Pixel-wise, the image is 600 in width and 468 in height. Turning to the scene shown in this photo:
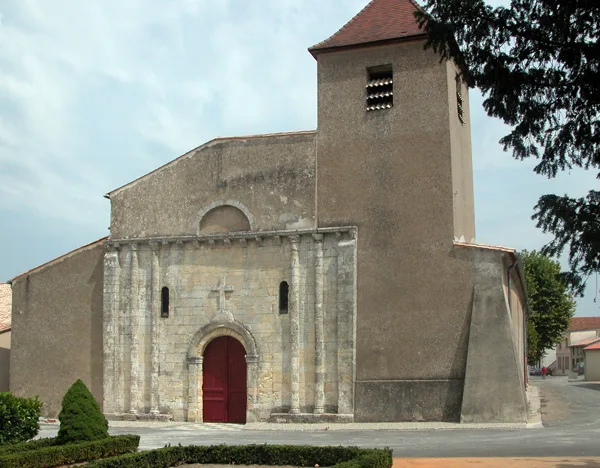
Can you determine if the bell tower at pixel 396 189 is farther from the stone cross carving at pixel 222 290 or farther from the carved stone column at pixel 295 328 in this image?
the stone cross carving at pixel 222 290

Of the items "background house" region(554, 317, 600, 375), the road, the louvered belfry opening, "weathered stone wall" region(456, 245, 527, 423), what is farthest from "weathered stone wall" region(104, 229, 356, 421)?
"background house" region(554, 317, 600, 375)

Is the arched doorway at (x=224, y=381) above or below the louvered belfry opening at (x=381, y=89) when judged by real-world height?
below

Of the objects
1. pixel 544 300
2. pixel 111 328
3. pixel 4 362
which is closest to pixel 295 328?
pixel 111 328

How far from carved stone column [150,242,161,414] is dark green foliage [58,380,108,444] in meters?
7.41

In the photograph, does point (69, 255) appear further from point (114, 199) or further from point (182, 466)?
point (182, 466)

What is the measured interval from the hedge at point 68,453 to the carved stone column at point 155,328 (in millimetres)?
7213

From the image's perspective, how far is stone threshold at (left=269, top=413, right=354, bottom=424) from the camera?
730 inches

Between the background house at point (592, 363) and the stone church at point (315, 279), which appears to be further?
the background house at point (592, 363)

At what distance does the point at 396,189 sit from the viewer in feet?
63.3

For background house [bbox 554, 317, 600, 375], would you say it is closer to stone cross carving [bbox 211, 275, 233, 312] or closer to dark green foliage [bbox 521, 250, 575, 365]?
dark green foliage [bbox 521, 250, 575, 365]

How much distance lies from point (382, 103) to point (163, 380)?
956 cm

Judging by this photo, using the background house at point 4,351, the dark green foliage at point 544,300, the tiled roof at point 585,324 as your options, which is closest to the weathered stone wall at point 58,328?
the background house at point 4,351

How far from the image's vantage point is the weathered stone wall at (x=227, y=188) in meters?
20.1

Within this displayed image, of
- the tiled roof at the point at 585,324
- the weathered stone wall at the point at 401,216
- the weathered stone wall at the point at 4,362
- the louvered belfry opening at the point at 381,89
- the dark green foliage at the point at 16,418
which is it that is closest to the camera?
the dark green foliage at the point at 16,418
